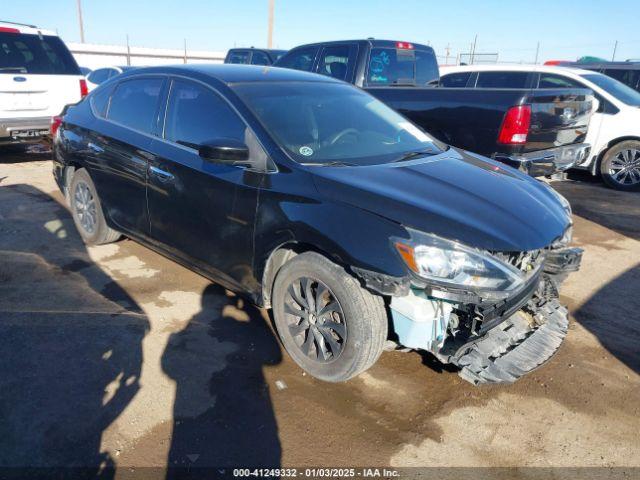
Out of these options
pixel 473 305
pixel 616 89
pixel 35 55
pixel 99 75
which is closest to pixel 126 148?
pixel 473 305

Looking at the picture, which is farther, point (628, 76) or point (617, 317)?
point (628, 76)

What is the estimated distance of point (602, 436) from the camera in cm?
264

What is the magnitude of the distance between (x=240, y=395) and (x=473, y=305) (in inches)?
53.9

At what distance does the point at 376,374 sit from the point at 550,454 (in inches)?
A: 40.5

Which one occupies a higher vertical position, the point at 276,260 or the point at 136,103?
the point at 136,103

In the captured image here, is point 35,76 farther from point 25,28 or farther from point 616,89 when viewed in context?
point 616,89

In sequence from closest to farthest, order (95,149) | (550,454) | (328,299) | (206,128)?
(550,454), (328,299), (206,128), (95,149)

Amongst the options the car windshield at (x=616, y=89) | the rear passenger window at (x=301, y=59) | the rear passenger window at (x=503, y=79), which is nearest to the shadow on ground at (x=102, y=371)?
the rear passenger window at (x=301, y=59)

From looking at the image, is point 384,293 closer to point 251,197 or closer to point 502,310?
point 502,310

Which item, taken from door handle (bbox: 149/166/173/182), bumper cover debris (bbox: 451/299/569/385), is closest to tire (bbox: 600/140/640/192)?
bumper cover debris (bbox: 451/299/569/385)

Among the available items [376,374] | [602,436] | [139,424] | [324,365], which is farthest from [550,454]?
[139,424]

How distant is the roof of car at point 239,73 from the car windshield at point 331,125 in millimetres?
98

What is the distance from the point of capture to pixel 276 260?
3121mm

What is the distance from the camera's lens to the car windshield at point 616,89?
7.91 m
